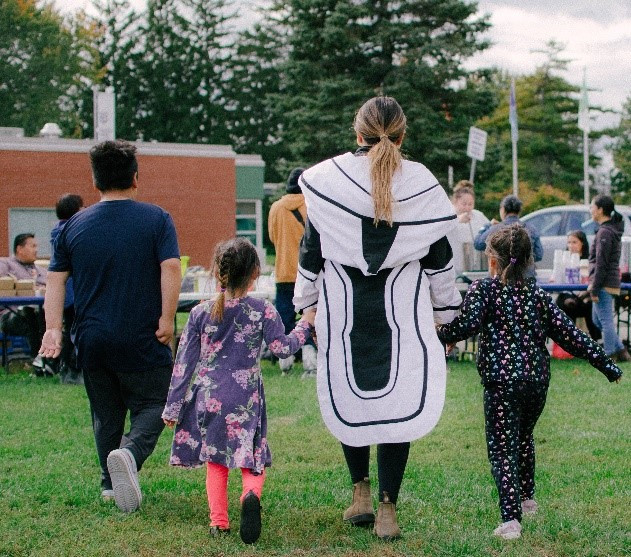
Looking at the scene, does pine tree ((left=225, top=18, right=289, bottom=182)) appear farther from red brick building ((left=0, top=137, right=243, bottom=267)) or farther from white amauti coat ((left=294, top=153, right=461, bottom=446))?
white amauti coat ((left=294, top=153, right=461, bottom=446))

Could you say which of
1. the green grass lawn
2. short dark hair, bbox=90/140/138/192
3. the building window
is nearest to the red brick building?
the building window

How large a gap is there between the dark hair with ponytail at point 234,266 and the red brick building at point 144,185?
2532cm

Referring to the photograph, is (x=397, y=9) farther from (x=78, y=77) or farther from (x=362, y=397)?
(x=362, y=397)

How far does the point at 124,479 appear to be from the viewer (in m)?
4.79

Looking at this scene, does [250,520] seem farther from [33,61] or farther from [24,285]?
[33,61]

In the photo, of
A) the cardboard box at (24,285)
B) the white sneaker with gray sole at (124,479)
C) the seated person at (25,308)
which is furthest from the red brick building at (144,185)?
the white sneaker with gray sole at (124,479)

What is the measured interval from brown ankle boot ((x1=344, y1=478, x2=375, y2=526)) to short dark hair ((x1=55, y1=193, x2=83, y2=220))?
17.4ft

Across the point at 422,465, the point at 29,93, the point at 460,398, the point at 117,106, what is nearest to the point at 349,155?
the point at 422,465

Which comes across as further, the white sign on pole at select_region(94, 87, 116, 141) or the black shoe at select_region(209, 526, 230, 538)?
the white sign on pole at select_region(94, 87, 116, 141)

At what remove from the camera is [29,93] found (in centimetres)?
4344

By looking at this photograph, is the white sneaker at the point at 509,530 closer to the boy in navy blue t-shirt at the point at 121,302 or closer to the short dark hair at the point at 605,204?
the boy in navy blue t-shirt at the point at 121,302

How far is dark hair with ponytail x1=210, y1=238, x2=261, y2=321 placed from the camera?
4598mm

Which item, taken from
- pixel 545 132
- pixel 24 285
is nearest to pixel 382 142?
pixel 24 285

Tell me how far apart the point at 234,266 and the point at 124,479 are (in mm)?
1162
